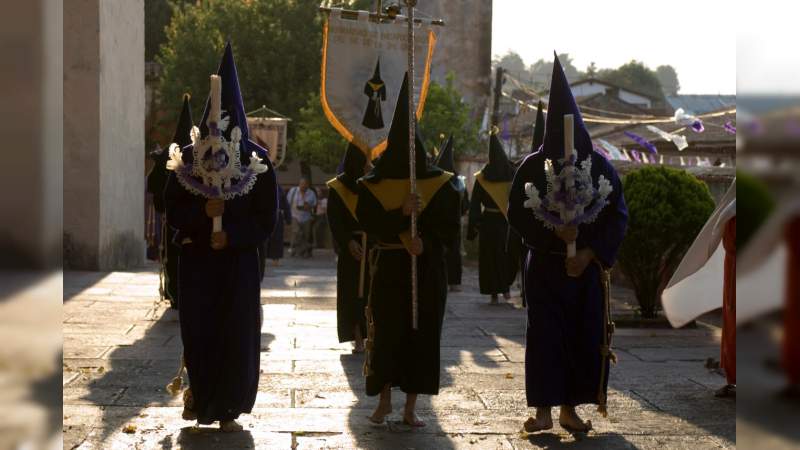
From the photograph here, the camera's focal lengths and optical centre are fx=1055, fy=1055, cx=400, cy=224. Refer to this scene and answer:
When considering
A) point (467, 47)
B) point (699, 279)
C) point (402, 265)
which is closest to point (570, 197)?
point (402, 265)

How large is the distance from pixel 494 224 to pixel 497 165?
0.96 metres

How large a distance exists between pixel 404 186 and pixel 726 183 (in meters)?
9.04

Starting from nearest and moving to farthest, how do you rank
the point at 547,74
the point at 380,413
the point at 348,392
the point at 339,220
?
the point at 380,413 < the point at 348,392 < the point at 339,220 < the point at 547,74

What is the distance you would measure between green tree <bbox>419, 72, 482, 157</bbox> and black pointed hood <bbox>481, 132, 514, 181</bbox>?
725 inches

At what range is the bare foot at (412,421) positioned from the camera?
6207 mm

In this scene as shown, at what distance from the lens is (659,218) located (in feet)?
37.2

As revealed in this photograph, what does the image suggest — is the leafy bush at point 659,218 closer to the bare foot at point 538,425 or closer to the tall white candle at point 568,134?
the tall white candle at point 568,134

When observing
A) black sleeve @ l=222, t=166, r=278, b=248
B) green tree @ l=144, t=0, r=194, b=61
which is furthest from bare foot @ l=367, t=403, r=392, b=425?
green tree @ l=144, t=0, r=194, b=61

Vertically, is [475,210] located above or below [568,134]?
below

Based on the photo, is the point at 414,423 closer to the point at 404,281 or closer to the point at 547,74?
the point at 404,281

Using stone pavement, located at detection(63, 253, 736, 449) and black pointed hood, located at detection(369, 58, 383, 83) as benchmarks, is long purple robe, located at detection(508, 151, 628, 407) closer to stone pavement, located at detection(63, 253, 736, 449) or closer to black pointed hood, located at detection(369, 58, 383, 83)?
stone pavement, located at detection(63, 253, 736, 449)

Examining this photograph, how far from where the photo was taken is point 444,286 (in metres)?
6.60

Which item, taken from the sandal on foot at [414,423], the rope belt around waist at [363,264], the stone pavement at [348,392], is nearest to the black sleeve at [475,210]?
the stone pavement at [348,392]

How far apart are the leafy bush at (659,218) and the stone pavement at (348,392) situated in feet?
3.11
